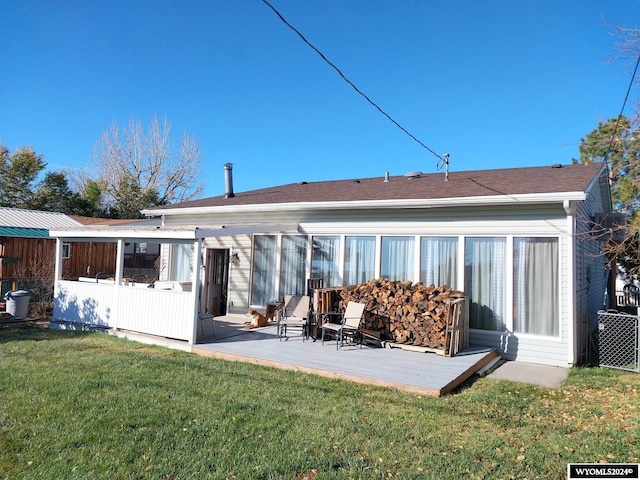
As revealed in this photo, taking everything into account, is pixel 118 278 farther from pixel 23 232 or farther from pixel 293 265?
pixel 23 232

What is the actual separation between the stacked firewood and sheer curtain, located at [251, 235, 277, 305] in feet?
8.83

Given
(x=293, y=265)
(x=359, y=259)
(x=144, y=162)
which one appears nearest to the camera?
(x=359, y=259)

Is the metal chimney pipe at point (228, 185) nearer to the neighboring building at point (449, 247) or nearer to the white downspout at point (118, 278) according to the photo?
the neighboring building at point (449, 247)

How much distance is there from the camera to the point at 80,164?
29.4m

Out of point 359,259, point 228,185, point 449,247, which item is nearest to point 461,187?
point 449,247

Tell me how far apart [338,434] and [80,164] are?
104ft

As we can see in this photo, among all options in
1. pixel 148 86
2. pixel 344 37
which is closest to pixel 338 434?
pixel 344 37

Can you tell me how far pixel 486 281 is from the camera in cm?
771

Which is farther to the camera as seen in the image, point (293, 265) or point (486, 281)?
point (293, 265)

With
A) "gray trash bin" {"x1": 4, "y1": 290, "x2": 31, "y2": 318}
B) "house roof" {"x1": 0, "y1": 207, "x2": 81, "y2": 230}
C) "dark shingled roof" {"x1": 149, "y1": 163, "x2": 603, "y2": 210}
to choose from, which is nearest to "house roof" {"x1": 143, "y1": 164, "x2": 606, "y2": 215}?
"dark shingled roof" {"x1": 149, "y1": 163, "x2": 603, "y2": 210}

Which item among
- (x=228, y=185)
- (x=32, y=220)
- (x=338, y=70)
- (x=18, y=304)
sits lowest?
(x=18, y=304)

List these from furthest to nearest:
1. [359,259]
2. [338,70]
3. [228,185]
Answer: [228,185] < [359,259] < [338,70]

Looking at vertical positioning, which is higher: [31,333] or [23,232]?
[23,232]

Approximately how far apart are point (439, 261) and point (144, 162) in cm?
2535
